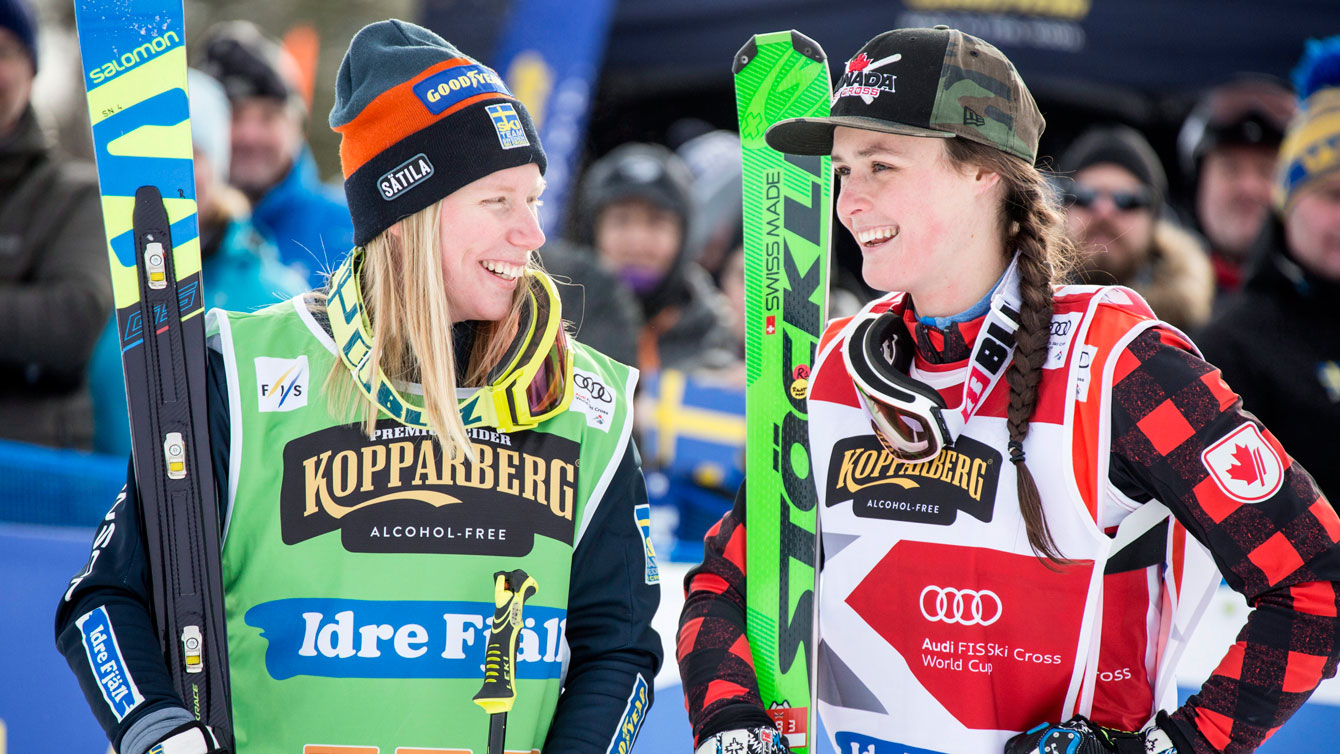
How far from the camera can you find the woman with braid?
1.83 meters

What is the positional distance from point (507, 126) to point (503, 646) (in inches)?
33.7

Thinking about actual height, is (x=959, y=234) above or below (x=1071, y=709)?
above

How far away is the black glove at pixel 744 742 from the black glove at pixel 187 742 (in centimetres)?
78

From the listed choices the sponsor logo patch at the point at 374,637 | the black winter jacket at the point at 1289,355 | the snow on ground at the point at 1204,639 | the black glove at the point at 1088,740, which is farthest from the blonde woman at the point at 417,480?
A: the black winter jacket at the point at 1289,355

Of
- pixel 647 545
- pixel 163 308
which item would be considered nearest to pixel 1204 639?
pixel 647 545

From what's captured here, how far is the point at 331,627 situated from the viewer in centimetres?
195

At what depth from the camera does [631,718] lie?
206 centimetres

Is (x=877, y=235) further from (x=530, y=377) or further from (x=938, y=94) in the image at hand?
(x=530, y=377)

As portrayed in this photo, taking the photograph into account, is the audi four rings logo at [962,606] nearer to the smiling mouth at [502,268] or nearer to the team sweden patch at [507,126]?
the smiling mouth at [502,268]

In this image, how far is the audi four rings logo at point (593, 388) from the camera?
7.00ft

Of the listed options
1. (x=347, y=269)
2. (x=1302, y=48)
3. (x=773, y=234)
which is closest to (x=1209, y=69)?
(x=1302, y=48)

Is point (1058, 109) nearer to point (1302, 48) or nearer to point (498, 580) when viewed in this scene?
point (1302, 48)

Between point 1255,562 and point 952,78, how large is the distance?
878mm

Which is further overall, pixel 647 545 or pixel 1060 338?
pixel 647 545
